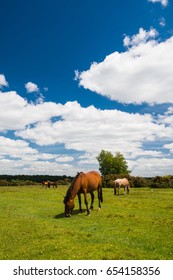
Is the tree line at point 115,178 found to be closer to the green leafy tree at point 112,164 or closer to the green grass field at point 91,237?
the green leafy tree at point 112,164

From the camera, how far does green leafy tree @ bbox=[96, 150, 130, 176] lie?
12128 cm

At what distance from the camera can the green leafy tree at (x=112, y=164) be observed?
121 meters

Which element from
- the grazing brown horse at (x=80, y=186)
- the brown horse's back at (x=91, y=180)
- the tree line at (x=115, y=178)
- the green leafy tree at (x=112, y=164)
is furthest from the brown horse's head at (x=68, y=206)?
the green leafy tree at (x=112, y=164)

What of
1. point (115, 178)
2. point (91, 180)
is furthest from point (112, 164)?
point (91, 180)

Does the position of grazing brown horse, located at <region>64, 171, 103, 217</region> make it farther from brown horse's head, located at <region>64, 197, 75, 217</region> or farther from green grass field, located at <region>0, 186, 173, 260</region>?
green grass field, located at <region>0, 186, 173, 260</region>

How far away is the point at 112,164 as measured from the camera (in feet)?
400

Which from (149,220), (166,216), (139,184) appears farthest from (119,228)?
(139,184)

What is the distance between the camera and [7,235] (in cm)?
1836

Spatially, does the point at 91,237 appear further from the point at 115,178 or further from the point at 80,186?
the point at 115,178

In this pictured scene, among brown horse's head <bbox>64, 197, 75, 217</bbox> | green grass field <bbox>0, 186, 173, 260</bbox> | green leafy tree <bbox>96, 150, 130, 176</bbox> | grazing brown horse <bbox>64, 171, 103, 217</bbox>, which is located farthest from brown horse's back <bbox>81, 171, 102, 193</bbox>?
green leafy tree <bbox>96, 150, 130, 176</bbox>
